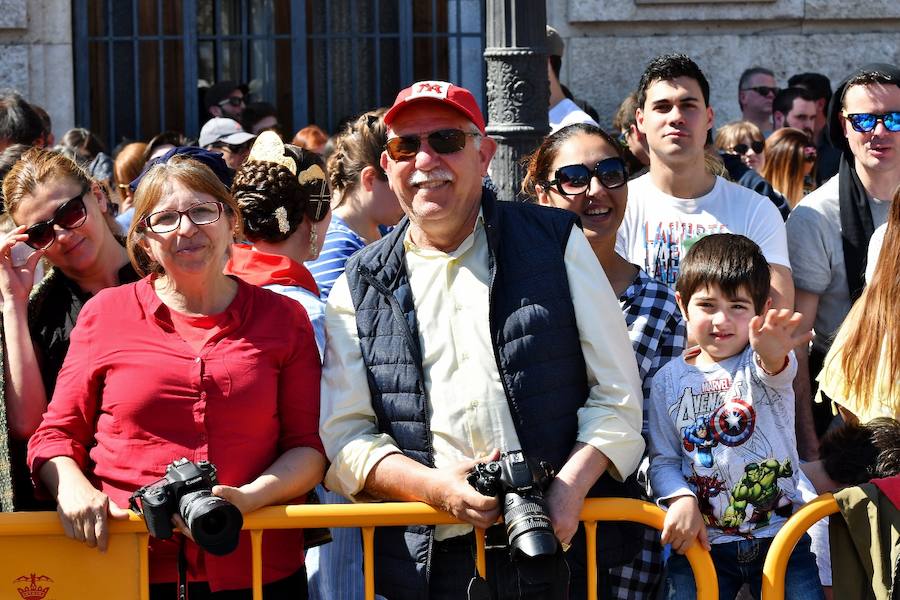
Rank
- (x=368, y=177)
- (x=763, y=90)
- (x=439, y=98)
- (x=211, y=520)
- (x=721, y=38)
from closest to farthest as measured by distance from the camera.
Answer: (x=211, y=520) < (x=439, y=98) < (x=368, y=177) < (x=763, y=90) < (x=721, y=38)

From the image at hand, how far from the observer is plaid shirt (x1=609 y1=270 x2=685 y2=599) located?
3.65m

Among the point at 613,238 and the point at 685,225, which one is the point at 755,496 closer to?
the point at 613,238

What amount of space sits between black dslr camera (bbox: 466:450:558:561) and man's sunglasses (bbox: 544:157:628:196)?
1.13m

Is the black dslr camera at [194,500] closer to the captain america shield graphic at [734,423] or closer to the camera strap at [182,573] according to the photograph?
the camera strap at [182,573]

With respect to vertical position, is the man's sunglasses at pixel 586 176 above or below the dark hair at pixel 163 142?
below

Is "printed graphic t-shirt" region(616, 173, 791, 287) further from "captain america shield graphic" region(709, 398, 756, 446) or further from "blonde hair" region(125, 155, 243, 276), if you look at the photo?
"blonde hair" region(125, 155, 243, 276)

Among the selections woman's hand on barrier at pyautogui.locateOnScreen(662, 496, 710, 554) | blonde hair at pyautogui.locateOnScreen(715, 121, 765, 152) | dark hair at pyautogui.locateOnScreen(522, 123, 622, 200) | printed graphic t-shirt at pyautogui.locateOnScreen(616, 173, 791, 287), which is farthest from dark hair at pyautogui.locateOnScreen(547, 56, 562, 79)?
woman's hand on barrier at pyautogui.locateOnScreen(662, 496, 710, 554)

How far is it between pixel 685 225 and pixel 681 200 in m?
0.11

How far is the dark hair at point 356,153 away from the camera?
479 cm

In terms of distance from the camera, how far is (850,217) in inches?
179

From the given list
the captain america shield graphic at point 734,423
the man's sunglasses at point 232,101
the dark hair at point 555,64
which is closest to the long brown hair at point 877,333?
the captain america shield graphic at point 734,423

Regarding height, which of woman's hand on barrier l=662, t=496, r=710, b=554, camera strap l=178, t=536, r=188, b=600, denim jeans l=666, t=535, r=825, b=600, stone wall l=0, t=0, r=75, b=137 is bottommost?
denim jeans l=666, t=535, r=825, b=600

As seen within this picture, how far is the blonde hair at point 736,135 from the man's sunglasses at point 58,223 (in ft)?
16.0

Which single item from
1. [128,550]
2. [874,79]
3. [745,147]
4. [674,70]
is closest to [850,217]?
[874,79]
